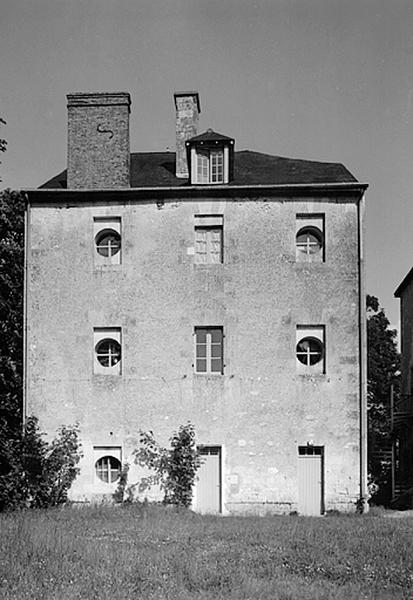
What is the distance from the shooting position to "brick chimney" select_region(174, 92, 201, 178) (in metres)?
28.2

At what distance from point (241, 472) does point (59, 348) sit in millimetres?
6209

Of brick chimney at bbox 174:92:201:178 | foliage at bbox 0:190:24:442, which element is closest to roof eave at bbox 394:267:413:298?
brick chimney at bbox 174:92:201:178

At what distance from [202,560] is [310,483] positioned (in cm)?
945

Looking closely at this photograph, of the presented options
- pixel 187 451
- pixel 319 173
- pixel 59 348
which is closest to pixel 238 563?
pixel 187 451

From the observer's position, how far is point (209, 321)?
25547 millimetres

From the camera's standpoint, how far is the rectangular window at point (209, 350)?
25.5m

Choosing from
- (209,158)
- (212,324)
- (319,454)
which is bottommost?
(319,454)

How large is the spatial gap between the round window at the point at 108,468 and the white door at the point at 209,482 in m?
2.29

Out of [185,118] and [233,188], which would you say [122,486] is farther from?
[185,118]

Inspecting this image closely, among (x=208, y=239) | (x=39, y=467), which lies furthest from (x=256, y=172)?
(x=39, y=467)

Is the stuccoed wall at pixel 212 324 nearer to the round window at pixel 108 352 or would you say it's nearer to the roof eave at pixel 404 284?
the round window at pixel 108 352

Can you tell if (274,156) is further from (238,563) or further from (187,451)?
(238,563)

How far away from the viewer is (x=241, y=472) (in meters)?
24.8

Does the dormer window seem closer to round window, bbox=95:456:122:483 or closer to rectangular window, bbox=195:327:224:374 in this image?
rectangular window, bbox=195:327:224:374
